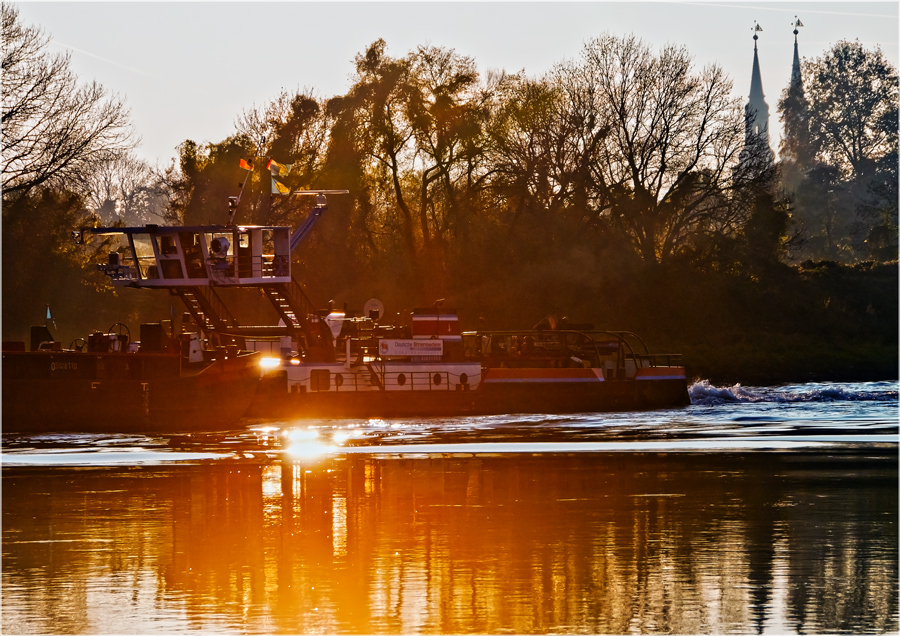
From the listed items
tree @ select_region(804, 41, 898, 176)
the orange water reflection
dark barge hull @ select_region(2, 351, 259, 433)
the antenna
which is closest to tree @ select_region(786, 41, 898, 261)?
tree @ select_region(804, 41, 898, 176)

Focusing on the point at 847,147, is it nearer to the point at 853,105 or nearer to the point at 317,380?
the point at 853,105

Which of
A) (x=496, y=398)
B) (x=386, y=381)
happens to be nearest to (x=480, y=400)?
(x=496, y=398)

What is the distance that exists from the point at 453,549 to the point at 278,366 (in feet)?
71.7

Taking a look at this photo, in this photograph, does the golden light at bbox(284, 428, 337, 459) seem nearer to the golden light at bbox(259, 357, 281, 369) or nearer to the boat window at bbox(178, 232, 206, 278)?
the golden light at bbox(259, 357, 281, 369)

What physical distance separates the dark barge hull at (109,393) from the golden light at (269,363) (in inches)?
84.1


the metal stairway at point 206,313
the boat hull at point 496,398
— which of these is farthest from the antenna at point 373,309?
the metal stairway at point 206,313

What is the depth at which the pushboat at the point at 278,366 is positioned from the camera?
32625 mm

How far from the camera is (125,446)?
27.2 meters

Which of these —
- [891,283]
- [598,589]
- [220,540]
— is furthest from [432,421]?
[891,283]

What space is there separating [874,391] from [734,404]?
7.98 meters

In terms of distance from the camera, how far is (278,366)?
1396 inches

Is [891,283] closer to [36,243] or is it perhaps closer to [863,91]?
[863,91]

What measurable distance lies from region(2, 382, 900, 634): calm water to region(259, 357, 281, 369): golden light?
7921mm

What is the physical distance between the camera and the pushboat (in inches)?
1284
